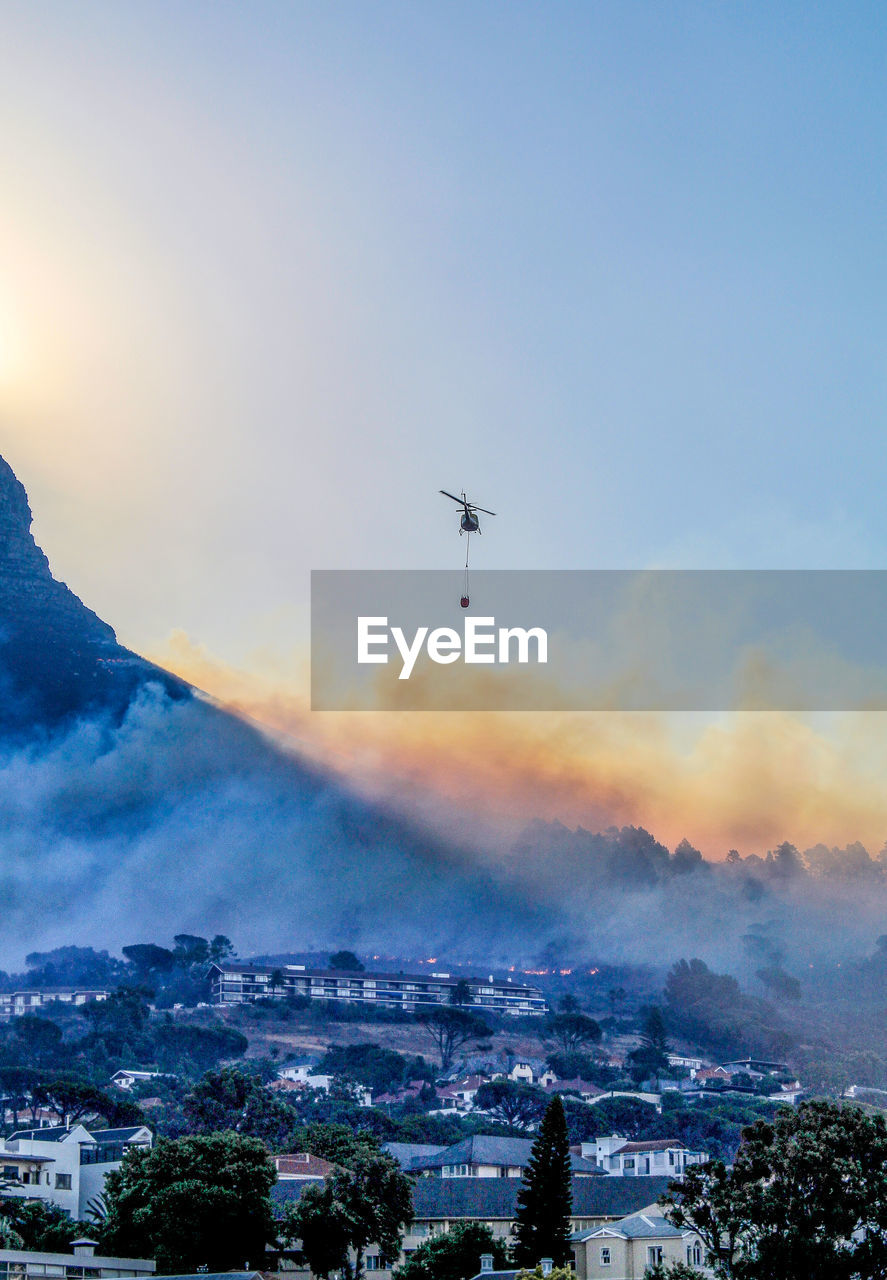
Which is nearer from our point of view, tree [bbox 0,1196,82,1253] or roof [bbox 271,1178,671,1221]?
tree [bbox 0,1196,82,1253]

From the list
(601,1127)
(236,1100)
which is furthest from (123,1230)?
(601,1127)

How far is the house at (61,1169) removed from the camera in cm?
8949

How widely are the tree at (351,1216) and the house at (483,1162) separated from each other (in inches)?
937

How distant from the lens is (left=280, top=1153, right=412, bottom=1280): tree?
63219mm

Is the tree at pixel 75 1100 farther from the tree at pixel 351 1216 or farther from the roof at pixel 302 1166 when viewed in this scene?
the tree at pixel 351 1216

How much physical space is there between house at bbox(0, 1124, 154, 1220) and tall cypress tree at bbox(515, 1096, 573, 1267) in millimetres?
34695

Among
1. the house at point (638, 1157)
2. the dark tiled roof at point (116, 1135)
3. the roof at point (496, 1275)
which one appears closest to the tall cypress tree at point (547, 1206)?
the roof at point (496, 1275)

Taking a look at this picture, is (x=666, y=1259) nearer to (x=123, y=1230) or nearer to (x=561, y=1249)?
(x=561, y=1249)

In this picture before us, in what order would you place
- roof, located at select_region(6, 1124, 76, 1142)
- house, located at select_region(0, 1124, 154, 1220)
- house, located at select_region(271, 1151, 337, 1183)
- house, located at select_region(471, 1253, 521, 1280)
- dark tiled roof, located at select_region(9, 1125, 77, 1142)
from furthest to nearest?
1. dark tiled roof, located at select_region(9, 1125, 77, 1142)
2. roof, located at select_region(6, 1124, 76, 1142)
3. house, located at select_region(0, 1124, 154, 1220)
4. house, located at select_region(271, 1151, 337, 1183)
5. house, located at select_region(471, 1253, 521, 1280)

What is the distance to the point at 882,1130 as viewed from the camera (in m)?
49.0

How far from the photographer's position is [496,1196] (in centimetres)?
7994

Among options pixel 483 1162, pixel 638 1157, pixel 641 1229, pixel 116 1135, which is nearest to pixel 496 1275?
pixel 641 1229

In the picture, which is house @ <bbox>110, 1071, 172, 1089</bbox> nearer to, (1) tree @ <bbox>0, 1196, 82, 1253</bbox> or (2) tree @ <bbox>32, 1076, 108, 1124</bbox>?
(2) tree @ <bbox>32, 1076, 108, 1124</bbox>

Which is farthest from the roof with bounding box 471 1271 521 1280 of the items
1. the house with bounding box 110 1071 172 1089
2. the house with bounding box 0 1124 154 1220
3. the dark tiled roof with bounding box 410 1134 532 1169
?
the house with bounding box 110 1071 172 1089
